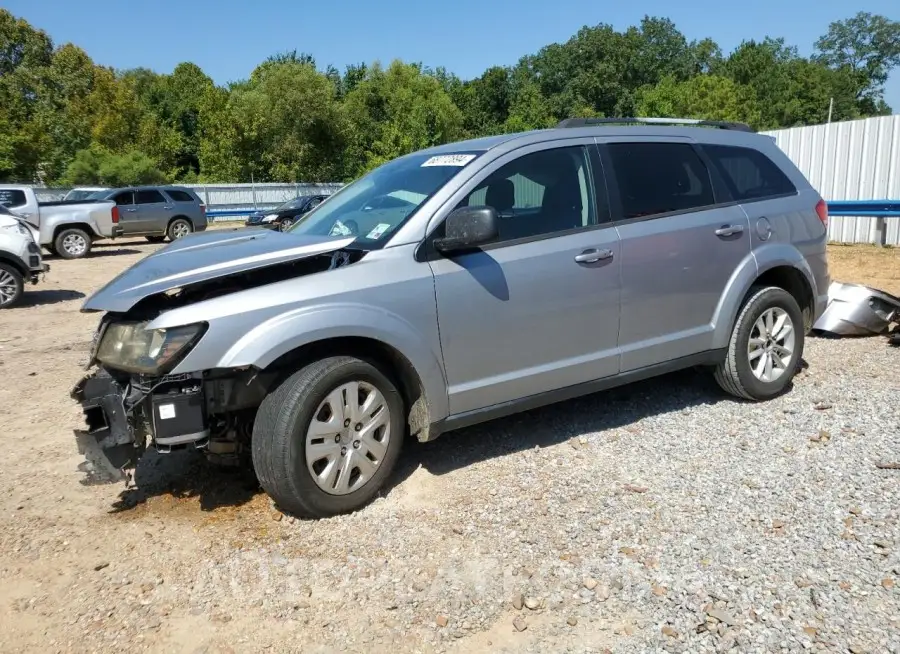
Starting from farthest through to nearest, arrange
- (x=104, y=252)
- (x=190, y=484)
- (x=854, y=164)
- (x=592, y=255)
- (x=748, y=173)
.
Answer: (x=104, y=252), (x=854, y=164), (x=748, y=173), (x=592, y=255), (x=190, y=484)

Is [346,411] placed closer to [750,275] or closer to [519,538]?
[519,538]

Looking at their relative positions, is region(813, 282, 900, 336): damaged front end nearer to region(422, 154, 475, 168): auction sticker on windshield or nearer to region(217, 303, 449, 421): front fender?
region(422, 154, 475, 168): auction sticker on windshield

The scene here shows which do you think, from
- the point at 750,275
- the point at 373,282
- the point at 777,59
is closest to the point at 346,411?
the point at 373,282

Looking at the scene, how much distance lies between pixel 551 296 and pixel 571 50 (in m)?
81.6

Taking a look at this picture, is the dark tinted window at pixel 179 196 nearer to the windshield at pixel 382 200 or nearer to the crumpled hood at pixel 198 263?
the windshield at pixel 382 200

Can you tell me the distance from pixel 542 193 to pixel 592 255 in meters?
0.49

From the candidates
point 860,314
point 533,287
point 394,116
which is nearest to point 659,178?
point 533,287

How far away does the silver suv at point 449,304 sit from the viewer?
A: 341cm

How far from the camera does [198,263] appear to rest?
363 centimetres

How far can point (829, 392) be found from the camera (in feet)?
17.6

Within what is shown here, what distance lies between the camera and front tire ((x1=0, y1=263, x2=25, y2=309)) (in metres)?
10.5

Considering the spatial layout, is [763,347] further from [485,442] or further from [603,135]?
[485,442]

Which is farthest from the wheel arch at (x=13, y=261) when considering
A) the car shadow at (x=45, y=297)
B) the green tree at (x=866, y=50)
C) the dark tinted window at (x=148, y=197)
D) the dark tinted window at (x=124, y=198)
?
the green tree at (x=866, y=50)

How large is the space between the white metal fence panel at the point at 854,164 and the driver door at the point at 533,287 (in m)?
11.5
